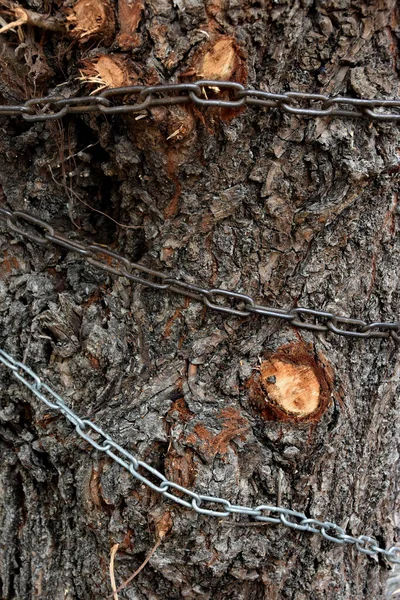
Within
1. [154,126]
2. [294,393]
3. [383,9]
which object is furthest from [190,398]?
[383,9]

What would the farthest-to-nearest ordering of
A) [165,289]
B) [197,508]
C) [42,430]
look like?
[42,430] < [165,289] < [197,508]

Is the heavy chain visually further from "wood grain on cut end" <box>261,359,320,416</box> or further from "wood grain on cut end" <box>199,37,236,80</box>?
"wood grain on cut end" <box>199,37,236,80</box>

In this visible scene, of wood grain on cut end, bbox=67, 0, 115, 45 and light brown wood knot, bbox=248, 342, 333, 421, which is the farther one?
light brown wood knot, bbox=248, 342, 333, 421

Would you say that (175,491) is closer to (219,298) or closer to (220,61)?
(219,298)

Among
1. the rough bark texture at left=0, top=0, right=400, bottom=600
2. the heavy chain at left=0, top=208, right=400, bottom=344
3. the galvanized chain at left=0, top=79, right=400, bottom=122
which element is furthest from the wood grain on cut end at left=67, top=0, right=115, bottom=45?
the heavy chain at left=0, top=208, right=400, bottom=344

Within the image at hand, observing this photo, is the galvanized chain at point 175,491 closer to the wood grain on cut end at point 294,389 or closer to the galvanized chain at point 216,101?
the wood grain on cut end at point 294,389

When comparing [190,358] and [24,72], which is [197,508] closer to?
[190,358]
